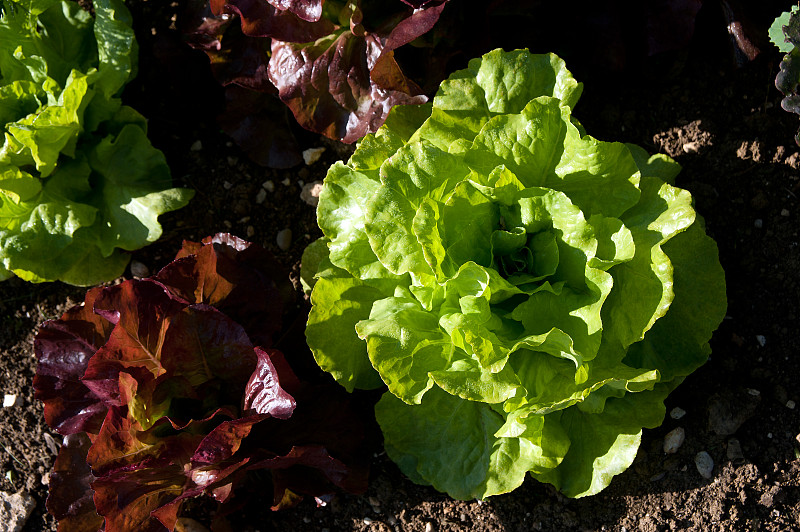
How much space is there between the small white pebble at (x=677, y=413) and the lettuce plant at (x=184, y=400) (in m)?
0.97

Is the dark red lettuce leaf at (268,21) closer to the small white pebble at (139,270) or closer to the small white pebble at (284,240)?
the small white pebble at (284,240)

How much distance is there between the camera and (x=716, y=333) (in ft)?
7.52

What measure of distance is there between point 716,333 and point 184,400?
166cm

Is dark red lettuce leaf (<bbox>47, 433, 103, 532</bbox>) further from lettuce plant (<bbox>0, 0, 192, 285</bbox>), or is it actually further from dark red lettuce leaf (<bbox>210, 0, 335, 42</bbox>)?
dark red lettuce leaf (<bbox>210, 0, 335, 42</bbox>)

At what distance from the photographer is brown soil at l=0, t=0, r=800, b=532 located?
2205 mm

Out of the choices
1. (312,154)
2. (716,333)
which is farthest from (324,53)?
(716,333)

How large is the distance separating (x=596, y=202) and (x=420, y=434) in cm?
83

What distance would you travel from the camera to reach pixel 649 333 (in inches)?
79.8

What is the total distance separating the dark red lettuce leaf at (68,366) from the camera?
2.21 meters

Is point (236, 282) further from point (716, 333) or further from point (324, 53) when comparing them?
point (716, 333)

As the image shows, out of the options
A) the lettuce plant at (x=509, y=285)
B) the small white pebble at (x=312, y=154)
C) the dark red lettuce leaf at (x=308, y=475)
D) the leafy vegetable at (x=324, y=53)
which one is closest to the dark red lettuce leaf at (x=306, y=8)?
the leafy vegetable at (x=324, y=53)

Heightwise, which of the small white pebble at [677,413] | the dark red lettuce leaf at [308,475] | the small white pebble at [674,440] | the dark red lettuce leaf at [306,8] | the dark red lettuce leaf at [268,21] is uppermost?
the dark red lettuce leaf at [306,8]


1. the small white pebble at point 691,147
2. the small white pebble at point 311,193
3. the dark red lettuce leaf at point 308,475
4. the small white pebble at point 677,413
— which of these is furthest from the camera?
the small white pebble at point 311,193

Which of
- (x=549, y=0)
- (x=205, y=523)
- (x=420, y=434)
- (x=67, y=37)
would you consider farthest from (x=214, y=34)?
(x=205, y=523)
